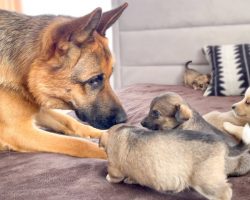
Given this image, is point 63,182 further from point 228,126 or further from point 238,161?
point 228,126

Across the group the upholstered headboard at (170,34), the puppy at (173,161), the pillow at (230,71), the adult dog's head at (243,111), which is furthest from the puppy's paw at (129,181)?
the upholstered headboard at (170,34)

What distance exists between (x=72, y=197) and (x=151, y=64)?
2553 millimetres

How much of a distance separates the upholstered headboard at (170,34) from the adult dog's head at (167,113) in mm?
1952

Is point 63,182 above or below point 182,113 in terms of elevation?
below

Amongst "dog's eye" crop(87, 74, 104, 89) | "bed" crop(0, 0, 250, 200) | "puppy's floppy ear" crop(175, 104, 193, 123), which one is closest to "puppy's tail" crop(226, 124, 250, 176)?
"puppy's floppy ear" crop(175, 104, 193, 123)

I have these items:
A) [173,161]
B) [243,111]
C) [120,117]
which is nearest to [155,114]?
[120,117]

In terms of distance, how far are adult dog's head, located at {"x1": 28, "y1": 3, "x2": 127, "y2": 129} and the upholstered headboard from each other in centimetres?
172

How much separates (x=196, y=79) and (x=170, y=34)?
605mm

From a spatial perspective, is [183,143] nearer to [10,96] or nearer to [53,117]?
[10,96]

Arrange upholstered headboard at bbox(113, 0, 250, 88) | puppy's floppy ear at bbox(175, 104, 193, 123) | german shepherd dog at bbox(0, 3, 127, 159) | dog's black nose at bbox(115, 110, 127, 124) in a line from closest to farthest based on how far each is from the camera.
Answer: puppy's floppy ear at bbox(175, 104, 193, 123) → german shepherd dog at bbox(0, 3, 127, 159) → dog's black nose at bbox(115, 110, 127, 124) → upholstered headboard at bbox(113, 0, 250, 88)

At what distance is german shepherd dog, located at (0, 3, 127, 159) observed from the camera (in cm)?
151

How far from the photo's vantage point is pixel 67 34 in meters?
1.47

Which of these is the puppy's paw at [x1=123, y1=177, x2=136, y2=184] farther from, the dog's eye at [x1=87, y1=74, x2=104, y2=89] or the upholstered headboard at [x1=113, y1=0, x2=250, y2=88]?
the upholstered headboard at [x1=113, y1=0, x2=250, y2=88]

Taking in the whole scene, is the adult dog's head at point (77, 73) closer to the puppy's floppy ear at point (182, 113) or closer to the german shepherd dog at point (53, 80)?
the german shepherd dog at point (53, 80)
